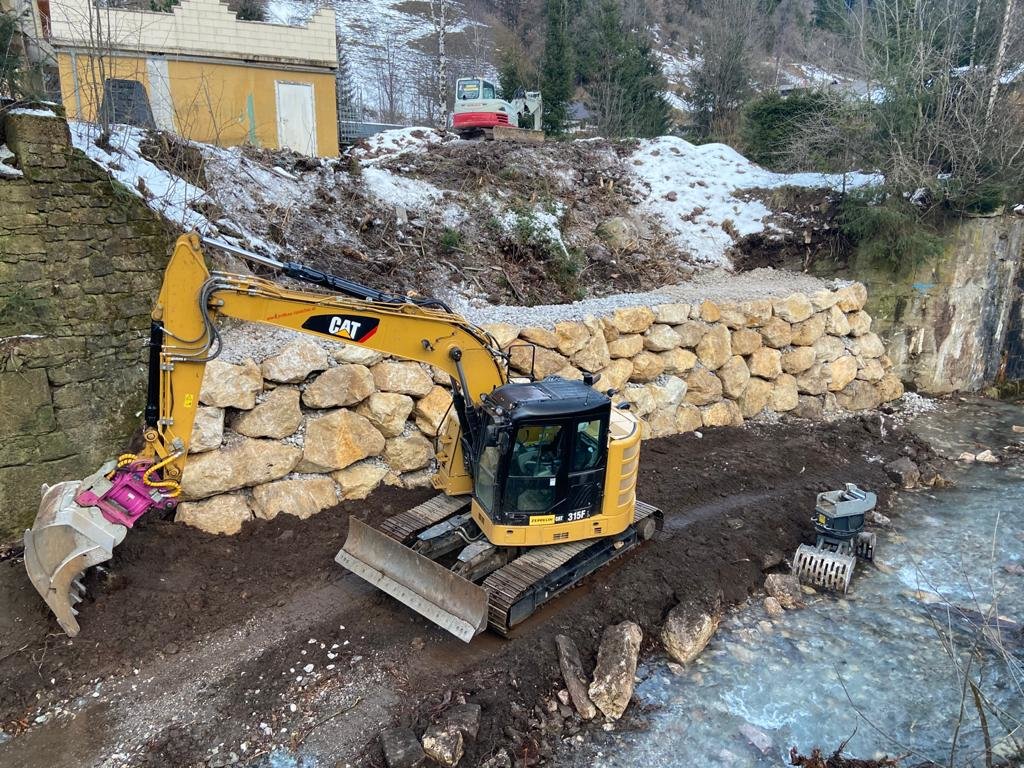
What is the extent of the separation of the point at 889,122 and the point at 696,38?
1309 inches

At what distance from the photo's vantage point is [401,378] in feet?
26.5

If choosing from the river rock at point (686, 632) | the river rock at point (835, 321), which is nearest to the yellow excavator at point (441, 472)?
the river rock at point (686, 632)

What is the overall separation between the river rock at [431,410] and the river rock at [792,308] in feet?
21.3

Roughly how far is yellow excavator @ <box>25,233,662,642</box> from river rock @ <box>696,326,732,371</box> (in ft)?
13.4

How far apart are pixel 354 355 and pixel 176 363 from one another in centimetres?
300

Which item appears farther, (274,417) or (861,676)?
(274,417)

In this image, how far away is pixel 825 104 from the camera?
49.4ft

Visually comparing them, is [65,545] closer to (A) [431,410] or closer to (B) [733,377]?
(A) [431,410]

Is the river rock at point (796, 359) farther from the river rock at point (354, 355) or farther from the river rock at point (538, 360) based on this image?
the river rock at point (354, 355)

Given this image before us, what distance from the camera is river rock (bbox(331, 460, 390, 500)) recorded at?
306 inches

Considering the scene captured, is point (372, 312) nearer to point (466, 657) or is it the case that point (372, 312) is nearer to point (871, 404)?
point (466, 657)

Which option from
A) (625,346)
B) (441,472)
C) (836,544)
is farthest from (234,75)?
(836,544)

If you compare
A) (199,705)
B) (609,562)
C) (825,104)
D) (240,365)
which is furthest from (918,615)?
(825,104)

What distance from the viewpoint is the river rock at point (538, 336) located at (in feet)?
29.9
